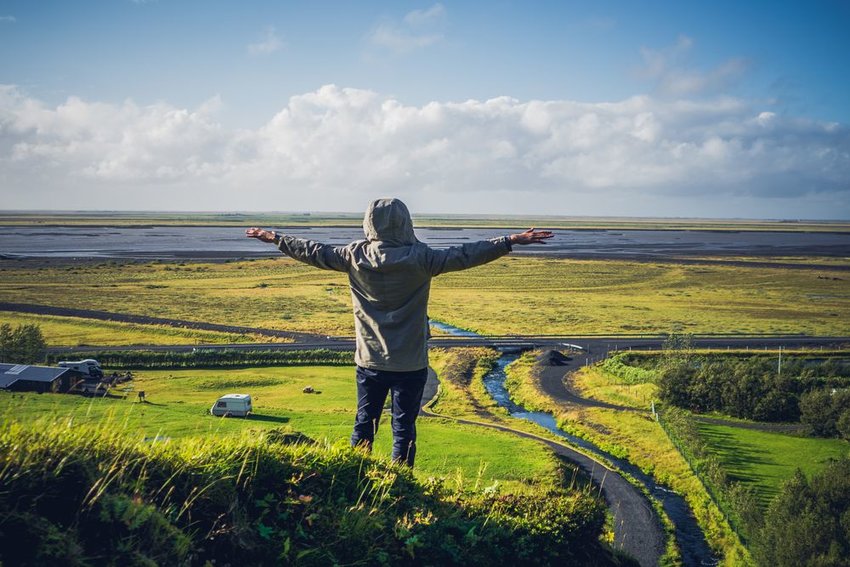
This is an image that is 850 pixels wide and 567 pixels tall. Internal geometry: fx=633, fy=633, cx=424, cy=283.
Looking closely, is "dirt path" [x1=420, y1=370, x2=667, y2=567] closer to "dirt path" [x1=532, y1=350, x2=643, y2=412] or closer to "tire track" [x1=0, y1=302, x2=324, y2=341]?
"dirt path" [x1=532, y1=350, x2=643, y2=412]

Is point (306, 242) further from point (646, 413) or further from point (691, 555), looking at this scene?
point (646, 413)

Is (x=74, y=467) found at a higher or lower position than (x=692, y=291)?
higher

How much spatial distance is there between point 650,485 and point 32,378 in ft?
105

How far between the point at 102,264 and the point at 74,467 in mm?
148882

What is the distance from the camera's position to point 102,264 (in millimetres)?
137500

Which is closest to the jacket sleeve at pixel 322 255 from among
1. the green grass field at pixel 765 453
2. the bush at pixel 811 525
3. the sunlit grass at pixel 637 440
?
the bush at pixel 811 525

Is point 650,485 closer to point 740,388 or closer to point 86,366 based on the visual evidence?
point 740,388

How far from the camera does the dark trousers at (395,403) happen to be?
7277 mm

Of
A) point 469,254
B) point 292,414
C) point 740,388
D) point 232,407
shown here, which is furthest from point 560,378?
point 469,254

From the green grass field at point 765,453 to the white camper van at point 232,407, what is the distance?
2599 centimetres

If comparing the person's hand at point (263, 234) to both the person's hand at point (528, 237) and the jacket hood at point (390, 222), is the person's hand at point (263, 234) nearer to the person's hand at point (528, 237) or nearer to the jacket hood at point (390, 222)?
the jacket hood at point (390, 222)

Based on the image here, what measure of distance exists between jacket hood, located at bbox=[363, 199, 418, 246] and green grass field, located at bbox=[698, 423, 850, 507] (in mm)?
28414

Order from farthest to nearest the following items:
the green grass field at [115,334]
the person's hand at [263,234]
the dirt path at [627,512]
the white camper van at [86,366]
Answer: the green grass field at [115,334] → the white camper van at [86,366] → the dirt path at [627,512] → the person's hand at [263,234]

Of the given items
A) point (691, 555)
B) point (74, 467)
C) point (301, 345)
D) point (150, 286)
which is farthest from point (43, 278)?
point (74, 467)
